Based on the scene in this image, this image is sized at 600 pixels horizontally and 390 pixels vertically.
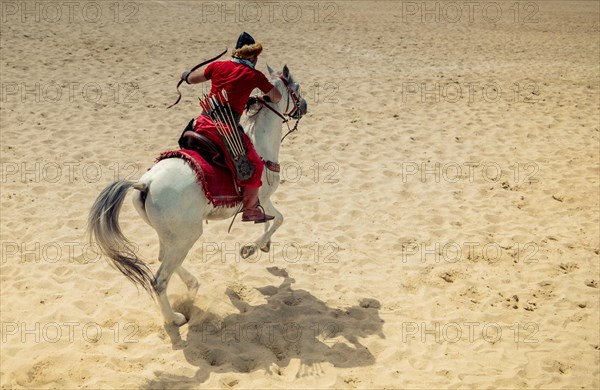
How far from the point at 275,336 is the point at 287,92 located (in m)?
2.87

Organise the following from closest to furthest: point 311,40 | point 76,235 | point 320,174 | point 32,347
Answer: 1. point 32,347
2. point 76,235
3. point 320,174
4. point 311,40

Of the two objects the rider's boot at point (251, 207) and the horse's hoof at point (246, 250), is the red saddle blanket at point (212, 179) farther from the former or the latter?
the horse's hoof at point (246, 250)

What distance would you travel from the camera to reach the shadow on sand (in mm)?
5676

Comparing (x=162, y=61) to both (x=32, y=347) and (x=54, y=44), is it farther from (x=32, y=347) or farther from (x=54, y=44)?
(x=32, y=347)

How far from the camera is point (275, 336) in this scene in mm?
6156

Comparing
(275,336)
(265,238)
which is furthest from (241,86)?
(275,336)

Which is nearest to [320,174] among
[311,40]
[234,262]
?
[234,262]

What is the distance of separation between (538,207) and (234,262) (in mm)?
5262

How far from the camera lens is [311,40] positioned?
1852cm

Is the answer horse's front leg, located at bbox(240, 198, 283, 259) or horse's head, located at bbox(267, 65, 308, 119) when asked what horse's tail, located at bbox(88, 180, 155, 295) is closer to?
horse's front leg, located at bbox(240, 198, 283, 259)

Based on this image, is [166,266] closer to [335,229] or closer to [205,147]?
[205,147]

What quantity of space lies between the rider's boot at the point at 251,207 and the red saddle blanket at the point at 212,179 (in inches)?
3.8

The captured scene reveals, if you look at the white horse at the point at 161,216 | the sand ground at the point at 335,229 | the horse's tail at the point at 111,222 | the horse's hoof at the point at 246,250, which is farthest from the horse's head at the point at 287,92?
the sand ground at the point at 335,229

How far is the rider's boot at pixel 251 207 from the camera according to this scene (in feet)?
20.2
